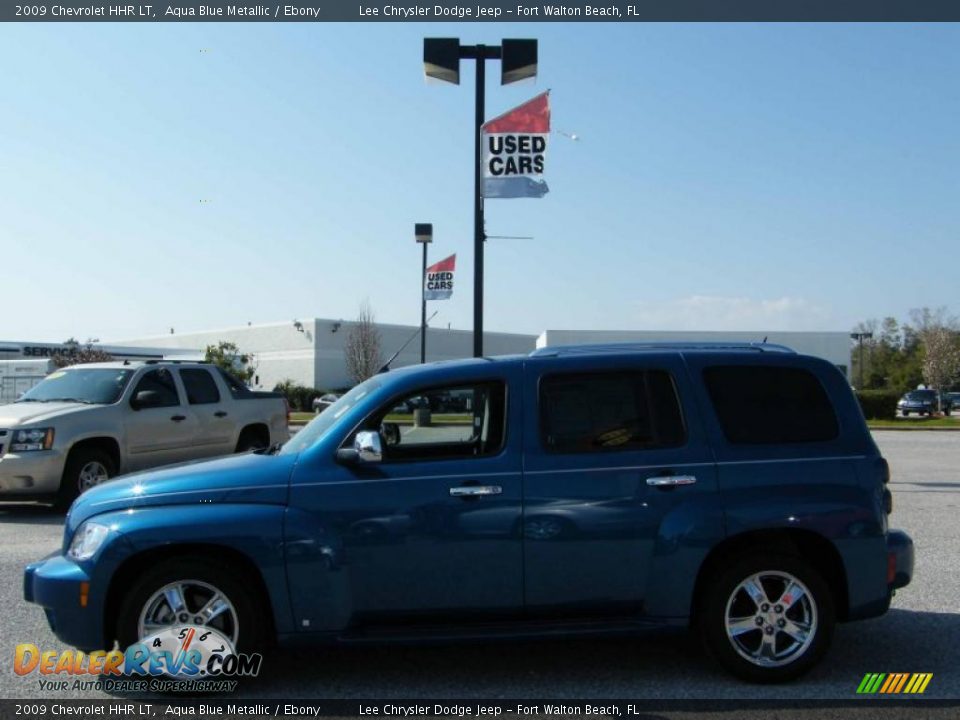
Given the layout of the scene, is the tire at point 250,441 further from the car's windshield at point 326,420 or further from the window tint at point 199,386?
the car's windshield at point 326,420

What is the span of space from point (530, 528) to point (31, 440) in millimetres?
7988

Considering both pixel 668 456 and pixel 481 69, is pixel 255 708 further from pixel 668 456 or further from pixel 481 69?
pixel 481 69

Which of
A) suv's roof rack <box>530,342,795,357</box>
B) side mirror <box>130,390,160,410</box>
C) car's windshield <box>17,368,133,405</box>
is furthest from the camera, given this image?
car's windshield <box>17,368,133,405</box>

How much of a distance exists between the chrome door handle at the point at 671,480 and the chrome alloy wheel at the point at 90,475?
325 inches

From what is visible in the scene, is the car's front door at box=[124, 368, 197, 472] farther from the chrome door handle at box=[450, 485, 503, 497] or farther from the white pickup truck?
the chrome door handle at box=[450, 485, 503, 497]

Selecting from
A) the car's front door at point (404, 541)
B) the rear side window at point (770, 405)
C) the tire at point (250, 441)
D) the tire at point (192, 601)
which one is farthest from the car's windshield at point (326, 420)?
the tire at point (250, 441)

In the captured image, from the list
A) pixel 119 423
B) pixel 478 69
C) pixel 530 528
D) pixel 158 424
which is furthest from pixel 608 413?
pixel 478 69

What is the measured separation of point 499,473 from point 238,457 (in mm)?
1626

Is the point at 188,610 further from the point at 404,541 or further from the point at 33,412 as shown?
the point at 33,412

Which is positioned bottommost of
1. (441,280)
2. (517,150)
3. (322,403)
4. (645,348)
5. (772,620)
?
(772,620)

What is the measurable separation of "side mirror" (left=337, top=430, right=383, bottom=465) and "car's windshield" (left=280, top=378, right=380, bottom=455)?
1.04 ft

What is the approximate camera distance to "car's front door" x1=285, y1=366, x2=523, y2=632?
479 cm

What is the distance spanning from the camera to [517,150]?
46.5ft

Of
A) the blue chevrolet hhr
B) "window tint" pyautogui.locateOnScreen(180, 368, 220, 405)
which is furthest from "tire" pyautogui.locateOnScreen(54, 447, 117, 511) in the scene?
the blue chevrolet hhr
